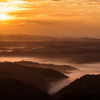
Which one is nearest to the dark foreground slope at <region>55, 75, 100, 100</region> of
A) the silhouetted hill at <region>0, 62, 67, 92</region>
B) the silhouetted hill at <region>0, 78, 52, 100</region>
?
the silhouetted hill at <region>0, 78, 52, 100</region>

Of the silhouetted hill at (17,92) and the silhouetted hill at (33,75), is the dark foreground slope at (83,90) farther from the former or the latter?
the silhouetted hill at (33,75)

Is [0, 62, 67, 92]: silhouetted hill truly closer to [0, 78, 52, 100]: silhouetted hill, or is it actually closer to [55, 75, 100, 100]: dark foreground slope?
[55, 75, 100, 100]: dark foreground slope

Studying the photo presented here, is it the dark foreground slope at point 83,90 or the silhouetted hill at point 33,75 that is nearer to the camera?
the dark foreground slope at point 83,90

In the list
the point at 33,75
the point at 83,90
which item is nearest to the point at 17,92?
the point at 83,90

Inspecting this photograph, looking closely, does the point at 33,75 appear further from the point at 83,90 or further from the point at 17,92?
the point at 83,90

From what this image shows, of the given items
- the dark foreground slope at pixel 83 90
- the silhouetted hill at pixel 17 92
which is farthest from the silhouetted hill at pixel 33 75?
the silhouetted hill at pixel 17 92

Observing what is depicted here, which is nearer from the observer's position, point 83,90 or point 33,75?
point 83,90
